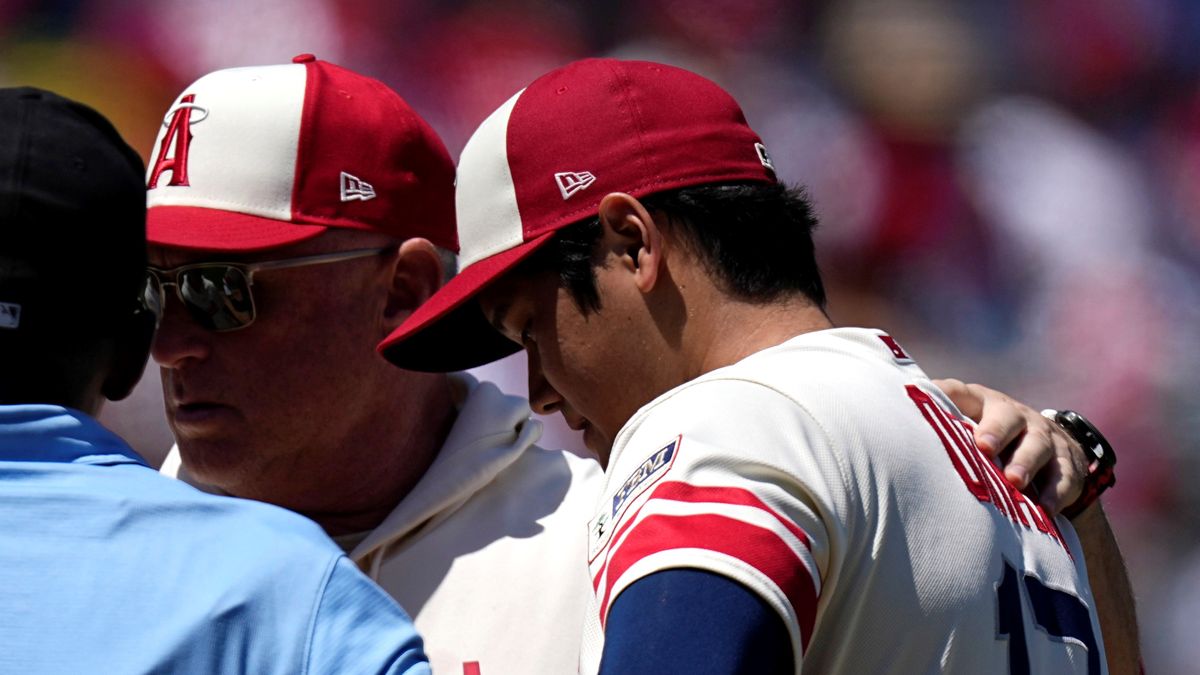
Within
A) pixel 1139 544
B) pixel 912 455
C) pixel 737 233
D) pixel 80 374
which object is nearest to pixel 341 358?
pixel 737 233

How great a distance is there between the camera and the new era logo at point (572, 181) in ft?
5.64

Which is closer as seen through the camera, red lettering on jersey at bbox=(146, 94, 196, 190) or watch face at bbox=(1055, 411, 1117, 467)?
watch face at bbox=(1055, 411, 1117, 467)

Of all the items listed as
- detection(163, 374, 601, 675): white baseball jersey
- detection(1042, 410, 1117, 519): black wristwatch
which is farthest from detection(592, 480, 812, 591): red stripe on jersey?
detection(163, 374, 601, 675): white baseball jersey

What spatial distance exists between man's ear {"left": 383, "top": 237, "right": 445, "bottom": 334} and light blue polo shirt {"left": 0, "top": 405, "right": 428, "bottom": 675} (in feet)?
3.94

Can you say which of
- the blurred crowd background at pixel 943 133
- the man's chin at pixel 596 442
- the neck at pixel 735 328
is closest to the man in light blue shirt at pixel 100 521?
the neck at pixel 735 328

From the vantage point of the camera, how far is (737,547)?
118 cm

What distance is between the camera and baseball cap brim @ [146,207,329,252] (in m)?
2.23

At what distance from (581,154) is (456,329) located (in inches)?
18.5

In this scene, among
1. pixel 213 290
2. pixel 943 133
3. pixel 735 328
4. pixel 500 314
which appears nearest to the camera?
pixel 735 328

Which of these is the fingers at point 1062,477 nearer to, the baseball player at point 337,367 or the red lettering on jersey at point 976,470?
the red lettering on jersey at point 976,470

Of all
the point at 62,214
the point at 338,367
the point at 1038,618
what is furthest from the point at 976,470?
the point at 338,367

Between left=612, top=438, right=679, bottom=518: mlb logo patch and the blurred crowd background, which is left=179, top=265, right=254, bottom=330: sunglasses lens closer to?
left=612, top=438, right=679, bottom=518: mlb logo patch

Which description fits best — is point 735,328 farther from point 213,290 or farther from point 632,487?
point 213,290

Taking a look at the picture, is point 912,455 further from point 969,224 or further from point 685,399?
point 969,224
